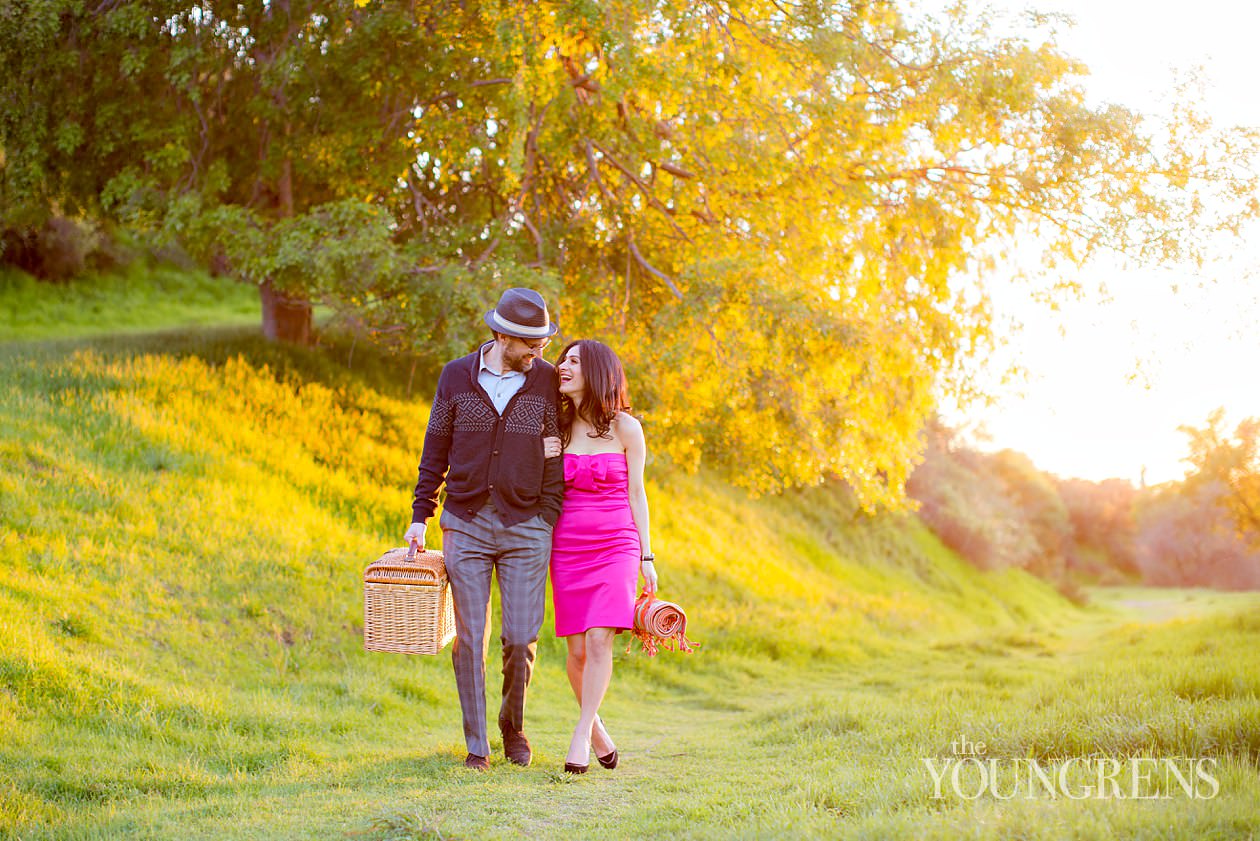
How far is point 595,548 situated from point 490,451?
80 centimetres

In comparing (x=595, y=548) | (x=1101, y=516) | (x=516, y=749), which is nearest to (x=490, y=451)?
(x=595, y=548)

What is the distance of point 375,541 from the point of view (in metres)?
12.0

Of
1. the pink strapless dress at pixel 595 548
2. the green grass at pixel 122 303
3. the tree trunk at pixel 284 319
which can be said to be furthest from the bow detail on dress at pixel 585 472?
the green grass at pixel 122 303

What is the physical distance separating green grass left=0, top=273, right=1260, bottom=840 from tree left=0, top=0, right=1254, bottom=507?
207cm

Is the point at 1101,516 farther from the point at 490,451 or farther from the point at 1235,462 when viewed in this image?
the point at 490,451

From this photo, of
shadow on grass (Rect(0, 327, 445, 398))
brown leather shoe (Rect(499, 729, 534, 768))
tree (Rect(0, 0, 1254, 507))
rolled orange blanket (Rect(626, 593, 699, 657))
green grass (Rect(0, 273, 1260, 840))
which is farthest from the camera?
shadow on grass (Rect(0, 327, 445, 398))

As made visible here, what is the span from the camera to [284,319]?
17.8m

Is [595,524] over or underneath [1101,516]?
over

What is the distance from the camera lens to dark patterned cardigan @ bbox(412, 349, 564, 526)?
596 centimetres

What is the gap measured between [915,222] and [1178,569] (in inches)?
1515

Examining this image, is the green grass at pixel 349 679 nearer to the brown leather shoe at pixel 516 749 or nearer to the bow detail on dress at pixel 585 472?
the brown leather shoe at pixel 516 749

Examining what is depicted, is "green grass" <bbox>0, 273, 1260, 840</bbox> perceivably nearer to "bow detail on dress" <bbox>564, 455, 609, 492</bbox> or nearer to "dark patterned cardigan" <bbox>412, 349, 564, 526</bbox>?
"dark patterned cardigan" <bbox>412, 349, 564, 526</bbox>

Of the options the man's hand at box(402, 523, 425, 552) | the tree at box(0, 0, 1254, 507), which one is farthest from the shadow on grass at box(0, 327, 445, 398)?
the man's hand at box(402, 523, 425, 552)

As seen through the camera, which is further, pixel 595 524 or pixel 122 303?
pixel 122 303
